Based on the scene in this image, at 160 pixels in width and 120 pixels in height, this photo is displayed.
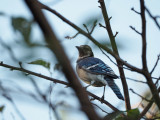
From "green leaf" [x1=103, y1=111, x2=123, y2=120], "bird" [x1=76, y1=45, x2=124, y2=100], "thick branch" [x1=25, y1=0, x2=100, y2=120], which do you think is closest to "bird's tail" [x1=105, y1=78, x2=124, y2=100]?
"bird" [x1=76, y1=45, x2=124, y2=100]

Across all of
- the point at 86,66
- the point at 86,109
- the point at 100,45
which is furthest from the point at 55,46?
the point at 86,66

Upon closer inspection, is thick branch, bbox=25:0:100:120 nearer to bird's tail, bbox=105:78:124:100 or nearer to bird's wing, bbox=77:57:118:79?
bird's tail, bbox=105:78:124:100

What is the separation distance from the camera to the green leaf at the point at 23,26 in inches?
54.0

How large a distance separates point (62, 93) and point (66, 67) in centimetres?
74

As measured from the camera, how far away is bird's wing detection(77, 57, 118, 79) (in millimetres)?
6241

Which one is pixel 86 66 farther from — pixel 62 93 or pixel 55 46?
pixel 55 46

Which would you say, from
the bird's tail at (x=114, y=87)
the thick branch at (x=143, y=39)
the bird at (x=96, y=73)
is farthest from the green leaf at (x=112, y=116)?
the bird at (x=96, y=73)

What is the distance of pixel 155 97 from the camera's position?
2576 mm

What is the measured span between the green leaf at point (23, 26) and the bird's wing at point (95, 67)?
455 cm

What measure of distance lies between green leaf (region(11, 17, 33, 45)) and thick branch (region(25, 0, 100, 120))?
Result: 30 centimetres

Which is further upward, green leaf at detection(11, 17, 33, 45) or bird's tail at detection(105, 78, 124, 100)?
bird's tail at detection(105, 78, 124, 100)

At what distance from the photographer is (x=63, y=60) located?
1.05 meters

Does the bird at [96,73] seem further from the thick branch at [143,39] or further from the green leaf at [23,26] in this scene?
the green leaf at [23,26]

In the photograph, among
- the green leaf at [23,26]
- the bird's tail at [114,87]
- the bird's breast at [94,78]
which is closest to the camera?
the green leaf at [23,26]
